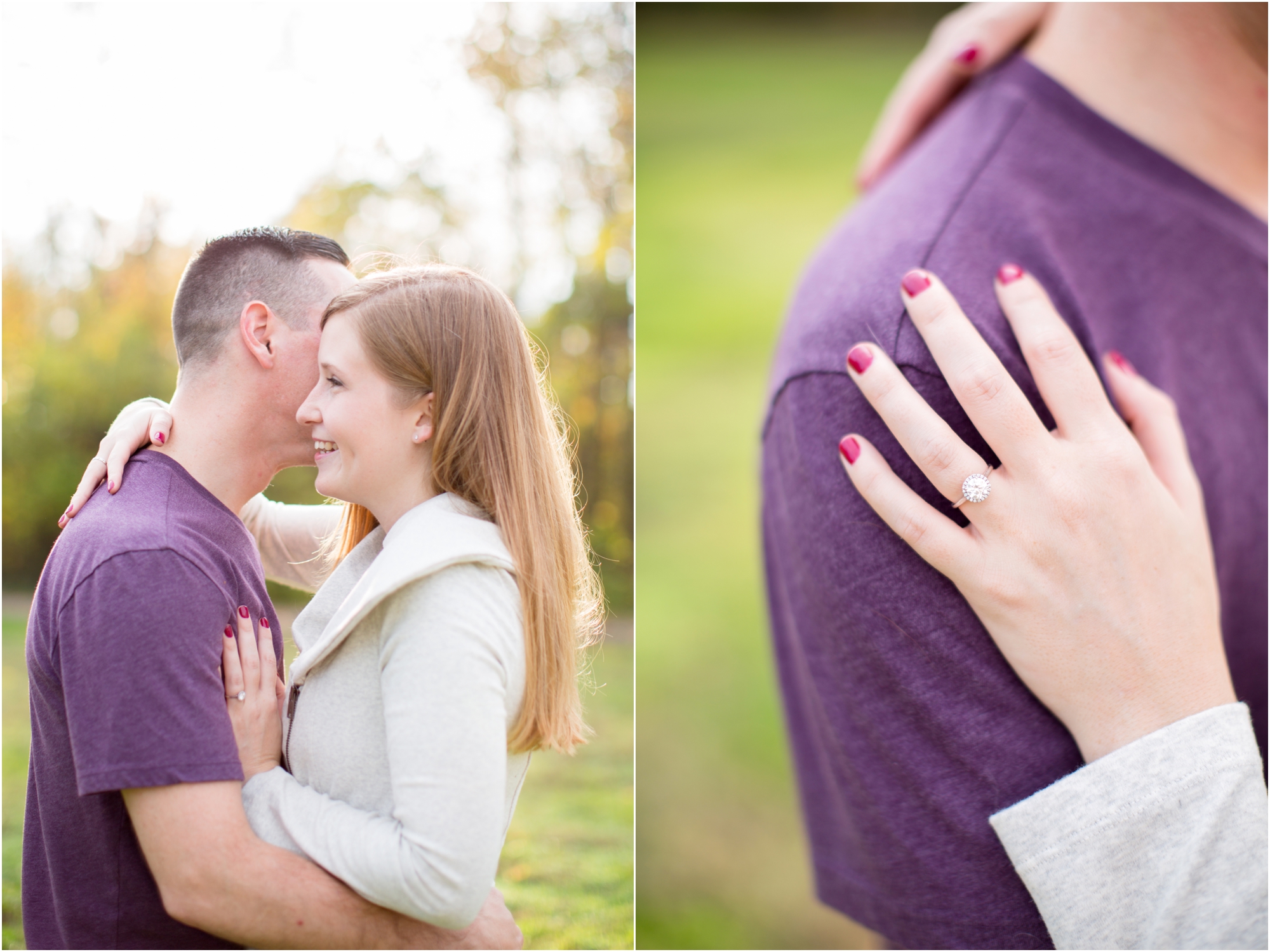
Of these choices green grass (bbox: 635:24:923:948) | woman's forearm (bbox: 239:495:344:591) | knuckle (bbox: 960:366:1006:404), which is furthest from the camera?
green grass (bbox: 635:24:923:948)

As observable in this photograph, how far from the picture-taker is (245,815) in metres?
1.14

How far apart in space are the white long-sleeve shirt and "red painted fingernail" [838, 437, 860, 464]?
1.59ft

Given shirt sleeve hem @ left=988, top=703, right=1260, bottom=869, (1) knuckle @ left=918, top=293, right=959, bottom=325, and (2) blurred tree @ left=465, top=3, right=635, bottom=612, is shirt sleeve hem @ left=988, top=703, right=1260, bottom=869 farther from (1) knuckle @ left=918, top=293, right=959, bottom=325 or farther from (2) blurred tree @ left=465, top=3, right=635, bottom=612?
(2) blurred tree @ left=465, top=3, right=635, bottom=612

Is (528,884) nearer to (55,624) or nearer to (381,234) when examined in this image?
(55,624)

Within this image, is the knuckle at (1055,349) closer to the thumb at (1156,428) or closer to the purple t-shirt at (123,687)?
the thumb at (1156,428)

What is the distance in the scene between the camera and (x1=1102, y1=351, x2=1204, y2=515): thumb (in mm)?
1086

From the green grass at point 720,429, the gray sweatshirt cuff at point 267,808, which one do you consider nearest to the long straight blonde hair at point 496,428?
the gray sweatshirt cuff at point 267,808

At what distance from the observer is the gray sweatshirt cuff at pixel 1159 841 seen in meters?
0.99

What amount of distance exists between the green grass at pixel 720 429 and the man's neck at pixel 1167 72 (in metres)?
0.85

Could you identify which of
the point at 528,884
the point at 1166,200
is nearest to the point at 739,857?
the point at 528,884

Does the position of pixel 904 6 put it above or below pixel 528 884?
above

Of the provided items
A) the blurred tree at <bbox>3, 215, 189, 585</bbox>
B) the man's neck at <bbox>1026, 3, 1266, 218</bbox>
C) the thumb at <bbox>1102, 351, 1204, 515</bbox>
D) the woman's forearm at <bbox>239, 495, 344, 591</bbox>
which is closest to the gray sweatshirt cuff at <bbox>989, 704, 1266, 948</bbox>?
the thumb at <bbox>1102, 351, 1204, 515</bbox>

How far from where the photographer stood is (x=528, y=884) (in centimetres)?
261

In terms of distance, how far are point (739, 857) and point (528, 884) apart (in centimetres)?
74
